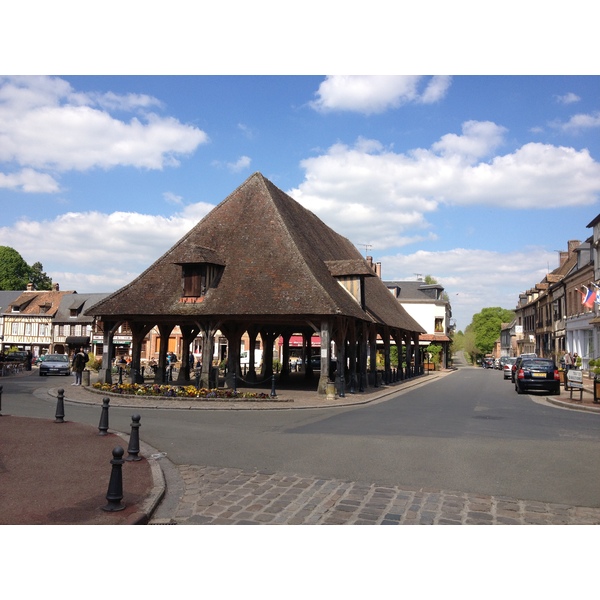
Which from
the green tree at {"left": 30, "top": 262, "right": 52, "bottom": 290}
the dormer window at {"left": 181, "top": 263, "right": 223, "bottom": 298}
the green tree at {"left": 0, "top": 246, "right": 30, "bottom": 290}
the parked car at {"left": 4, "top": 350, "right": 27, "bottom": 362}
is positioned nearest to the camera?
the dormer window at {"left": 181, "top": 263, "right": 223, "bottom": 298}

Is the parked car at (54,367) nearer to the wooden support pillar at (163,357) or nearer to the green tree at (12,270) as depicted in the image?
the wooden support pillar at (163,357)

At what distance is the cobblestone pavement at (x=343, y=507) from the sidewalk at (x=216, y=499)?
0.01m

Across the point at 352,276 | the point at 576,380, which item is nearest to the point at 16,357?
the point at 352,276

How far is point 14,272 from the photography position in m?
74.9

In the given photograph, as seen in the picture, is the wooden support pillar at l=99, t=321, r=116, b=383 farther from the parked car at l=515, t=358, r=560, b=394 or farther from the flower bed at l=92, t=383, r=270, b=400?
the parked car at l=515, t=358, r=560, b=394

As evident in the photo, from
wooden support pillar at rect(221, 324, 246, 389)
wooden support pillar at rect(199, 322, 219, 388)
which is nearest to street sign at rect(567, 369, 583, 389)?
wooden support pillar at rect(221, 324, 246, 389)

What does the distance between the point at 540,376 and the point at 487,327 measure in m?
84.6

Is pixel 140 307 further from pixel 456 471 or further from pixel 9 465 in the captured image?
pixel 456 471

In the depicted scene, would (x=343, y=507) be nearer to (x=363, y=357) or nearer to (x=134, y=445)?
(x=134, y=445)

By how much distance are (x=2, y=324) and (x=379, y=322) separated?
→ 2173 inches

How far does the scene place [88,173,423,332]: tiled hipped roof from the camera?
65.6ft

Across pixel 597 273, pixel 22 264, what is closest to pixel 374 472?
pixel 597 273

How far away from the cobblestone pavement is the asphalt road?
42 centimetres

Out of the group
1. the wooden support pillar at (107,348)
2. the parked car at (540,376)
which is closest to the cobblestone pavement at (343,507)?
the wooden support pillar at (107,348)
